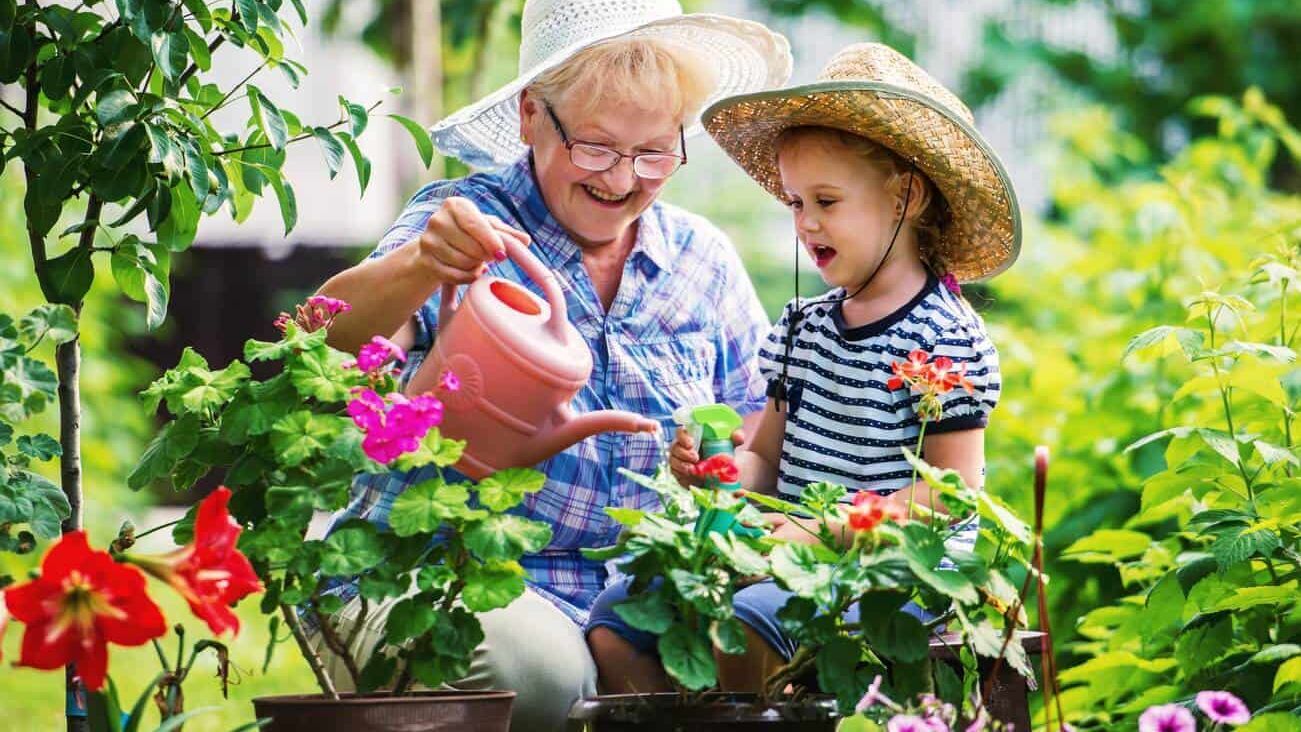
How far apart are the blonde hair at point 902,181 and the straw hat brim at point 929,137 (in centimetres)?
1

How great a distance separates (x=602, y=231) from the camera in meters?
2.59

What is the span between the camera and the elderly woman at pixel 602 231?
2.48 meters

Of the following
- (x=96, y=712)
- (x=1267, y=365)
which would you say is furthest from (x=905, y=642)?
(x=1267, y=365)

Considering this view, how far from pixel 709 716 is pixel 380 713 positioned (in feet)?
1.21

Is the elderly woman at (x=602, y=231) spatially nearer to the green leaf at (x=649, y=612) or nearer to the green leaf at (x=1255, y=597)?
the green leaf at (x=649, y=612)

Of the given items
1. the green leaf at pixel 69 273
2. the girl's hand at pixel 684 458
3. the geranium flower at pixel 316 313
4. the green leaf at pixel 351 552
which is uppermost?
the green leaf at pixel 69 273

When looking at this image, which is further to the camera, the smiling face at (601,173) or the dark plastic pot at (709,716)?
the smiling face at (601,173)

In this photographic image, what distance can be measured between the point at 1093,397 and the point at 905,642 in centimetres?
204

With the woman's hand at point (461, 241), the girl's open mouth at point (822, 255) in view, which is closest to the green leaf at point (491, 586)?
the woman's hand at point (461, 241)

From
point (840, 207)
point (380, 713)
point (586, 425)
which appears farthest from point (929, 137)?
point (380, 713)

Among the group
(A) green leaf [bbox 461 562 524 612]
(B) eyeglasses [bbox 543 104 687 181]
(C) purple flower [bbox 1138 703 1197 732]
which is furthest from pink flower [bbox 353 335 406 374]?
(C) purple flower [bbox 1138 703 1197 732]

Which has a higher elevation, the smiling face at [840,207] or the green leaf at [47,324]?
the smiling face at [840,207]

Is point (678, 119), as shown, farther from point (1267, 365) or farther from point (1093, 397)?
point (1093, 397)

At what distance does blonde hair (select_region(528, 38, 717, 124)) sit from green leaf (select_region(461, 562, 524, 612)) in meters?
0.98
